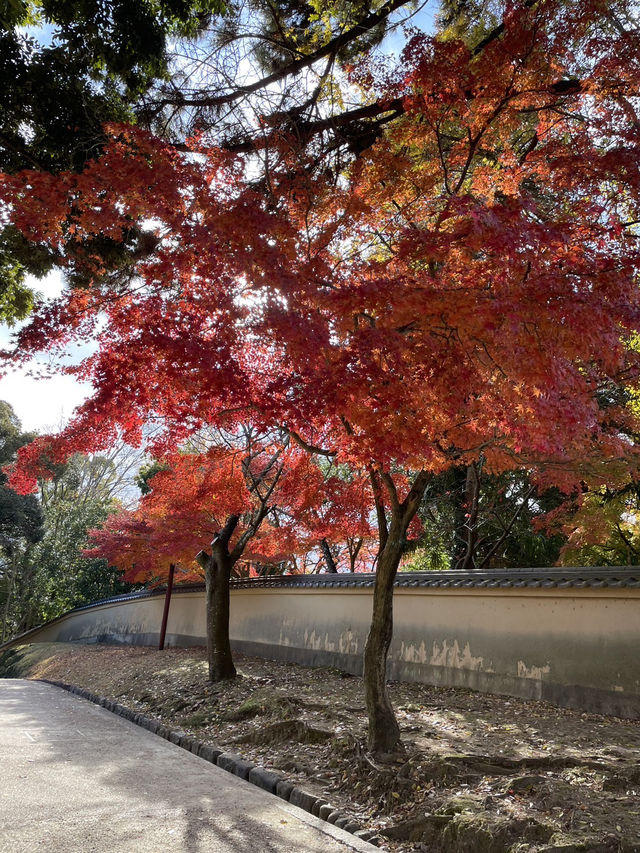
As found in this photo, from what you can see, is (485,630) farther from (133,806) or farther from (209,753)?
(133,806)

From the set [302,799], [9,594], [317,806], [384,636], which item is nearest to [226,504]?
[384,636]

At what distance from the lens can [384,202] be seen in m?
7.05

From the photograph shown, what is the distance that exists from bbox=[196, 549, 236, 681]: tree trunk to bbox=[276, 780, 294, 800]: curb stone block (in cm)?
512

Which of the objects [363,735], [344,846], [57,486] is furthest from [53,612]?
[344,846]

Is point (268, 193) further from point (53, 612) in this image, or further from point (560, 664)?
point (53, 612)

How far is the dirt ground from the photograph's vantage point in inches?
161

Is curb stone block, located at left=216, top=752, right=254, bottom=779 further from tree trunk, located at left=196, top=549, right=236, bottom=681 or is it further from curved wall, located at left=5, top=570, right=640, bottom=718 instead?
tree trunk, located at left=196, top=549, right=236, bottom=681

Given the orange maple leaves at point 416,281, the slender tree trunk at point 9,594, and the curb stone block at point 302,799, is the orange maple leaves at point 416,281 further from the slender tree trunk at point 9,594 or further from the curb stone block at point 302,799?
the slender tree trunk at point 9,594

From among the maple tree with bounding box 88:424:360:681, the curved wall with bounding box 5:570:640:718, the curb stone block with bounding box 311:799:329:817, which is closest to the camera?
the curb stone block with bounding box 311:799:329:817

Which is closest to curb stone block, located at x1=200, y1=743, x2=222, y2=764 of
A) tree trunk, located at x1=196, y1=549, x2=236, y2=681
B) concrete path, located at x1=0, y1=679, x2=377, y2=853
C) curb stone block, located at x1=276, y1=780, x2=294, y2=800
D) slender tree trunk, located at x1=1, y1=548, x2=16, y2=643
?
concrete path, located at x1=0, y1=679, x2=377, y2=853

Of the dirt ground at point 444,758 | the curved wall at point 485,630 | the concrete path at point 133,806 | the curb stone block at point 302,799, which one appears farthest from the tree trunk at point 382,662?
the curved wall at point 485,630

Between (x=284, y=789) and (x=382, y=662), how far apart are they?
4.53 ft

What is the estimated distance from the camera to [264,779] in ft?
19.3

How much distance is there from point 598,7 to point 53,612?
29124 millimetres
